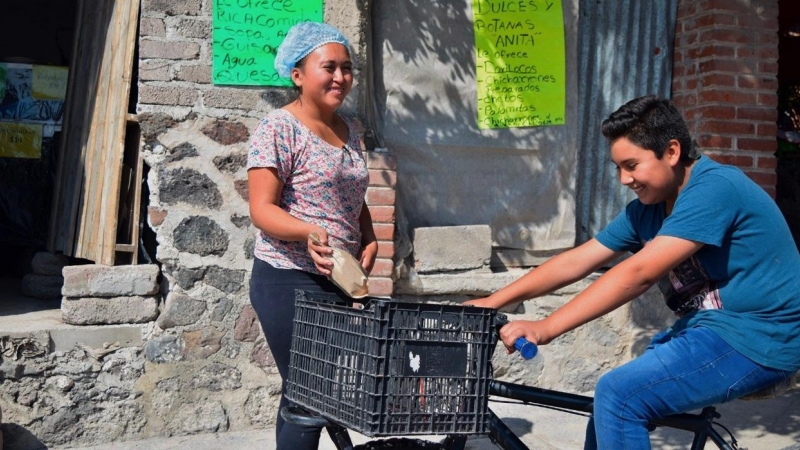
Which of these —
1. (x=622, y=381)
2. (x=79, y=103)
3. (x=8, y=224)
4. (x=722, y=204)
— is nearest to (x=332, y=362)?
(x=622, y=381)

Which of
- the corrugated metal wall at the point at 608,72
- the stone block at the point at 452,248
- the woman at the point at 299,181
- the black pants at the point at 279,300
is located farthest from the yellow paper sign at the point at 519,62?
the black pants at the point at 279,300

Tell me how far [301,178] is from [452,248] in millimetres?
2041

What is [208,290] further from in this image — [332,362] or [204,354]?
[332,362]

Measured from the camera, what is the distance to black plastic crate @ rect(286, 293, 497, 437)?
2.41 m

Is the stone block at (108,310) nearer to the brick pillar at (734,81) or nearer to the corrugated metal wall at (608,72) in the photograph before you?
the corrugated metal wall at (608,72)

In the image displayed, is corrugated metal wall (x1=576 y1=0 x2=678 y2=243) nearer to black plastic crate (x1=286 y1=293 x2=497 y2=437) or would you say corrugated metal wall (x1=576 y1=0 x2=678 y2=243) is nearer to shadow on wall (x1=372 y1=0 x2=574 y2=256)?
shadow on wall (x1=372 y1=0 x2=574 y2=256)

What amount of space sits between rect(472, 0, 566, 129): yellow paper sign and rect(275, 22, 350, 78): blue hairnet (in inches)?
80.4

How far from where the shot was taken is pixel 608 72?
18.1ft

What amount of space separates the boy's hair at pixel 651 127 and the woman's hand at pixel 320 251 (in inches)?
36.7

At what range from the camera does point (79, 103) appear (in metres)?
5.49

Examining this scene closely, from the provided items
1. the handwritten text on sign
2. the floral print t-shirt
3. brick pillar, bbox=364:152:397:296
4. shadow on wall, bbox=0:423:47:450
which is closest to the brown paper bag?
the floral print t-shirt

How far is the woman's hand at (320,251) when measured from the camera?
9.43 feet

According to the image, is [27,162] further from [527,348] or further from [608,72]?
[527,348]

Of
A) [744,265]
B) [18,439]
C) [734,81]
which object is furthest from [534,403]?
[734,81]
